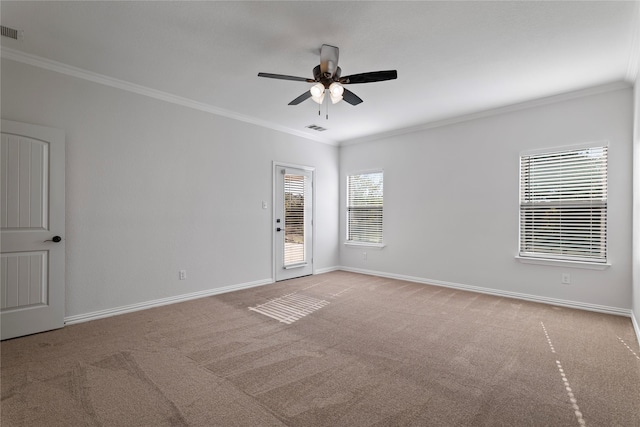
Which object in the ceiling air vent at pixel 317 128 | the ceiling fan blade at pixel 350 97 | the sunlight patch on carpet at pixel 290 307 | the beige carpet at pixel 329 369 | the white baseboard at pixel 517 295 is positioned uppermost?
the ceiling air vent at pixel 317 128

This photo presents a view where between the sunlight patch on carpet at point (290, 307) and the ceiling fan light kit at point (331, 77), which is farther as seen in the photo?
the sunlight patch on carpet at point (290, 307)

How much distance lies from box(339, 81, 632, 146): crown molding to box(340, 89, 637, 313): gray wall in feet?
0.19

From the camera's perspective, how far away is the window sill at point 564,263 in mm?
4012

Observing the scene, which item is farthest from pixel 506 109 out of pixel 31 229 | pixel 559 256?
pixel 31 229

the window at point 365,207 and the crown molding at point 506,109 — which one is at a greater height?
the crown molding at point 506,109

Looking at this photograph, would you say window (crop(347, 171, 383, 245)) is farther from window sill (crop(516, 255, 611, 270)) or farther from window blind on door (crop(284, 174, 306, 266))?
window sill (crop(516, 255, 611, 270))

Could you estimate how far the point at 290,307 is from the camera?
4238mm

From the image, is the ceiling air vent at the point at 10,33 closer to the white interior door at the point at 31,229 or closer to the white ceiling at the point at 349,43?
the white ceiling at the point at 349,43

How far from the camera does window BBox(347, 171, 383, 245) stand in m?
6.42

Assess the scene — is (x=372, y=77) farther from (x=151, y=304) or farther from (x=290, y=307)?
(x=151, y=304)

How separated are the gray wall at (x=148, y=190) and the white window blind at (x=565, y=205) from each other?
410 centimetres

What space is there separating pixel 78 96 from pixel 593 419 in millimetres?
5506

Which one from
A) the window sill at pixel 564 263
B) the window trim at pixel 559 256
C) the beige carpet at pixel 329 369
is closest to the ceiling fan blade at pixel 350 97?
the beige carpet at pixel 329 369

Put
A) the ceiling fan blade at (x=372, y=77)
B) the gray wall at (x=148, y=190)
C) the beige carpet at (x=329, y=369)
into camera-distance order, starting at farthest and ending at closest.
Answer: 1. the gray wall at (x=148, y=190)
2. the ceiling fan blade at (x=372, y=77)
3. the beige carpet at (x=329, y=369)
